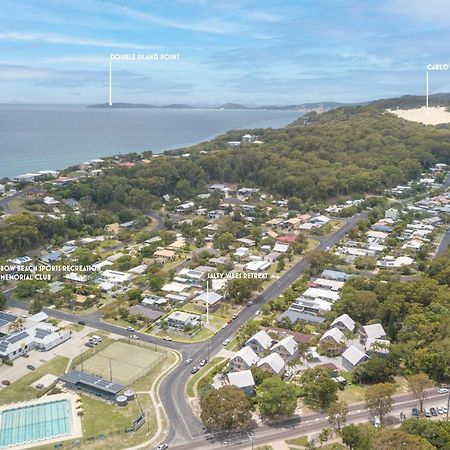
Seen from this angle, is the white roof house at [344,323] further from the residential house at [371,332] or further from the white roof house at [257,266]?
the white roof house at [257,266]

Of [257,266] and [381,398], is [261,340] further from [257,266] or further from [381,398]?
[257,266]

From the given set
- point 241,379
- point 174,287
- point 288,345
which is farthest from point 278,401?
point 174,287

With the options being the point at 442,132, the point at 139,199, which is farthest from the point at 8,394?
the point at 442,132

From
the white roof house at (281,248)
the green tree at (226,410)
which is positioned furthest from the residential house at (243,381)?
the white roof house at (281,248)

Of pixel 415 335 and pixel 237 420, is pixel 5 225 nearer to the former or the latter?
pixel 237 420

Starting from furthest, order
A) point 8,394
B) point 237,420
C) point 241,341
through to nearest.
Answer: point 241,341 < point 8,394 < point 237,420

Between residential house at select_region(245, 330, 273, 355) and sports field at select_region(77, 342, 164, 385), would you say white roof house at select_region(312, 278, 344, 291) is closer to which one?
residential house at select_region(245, 330, 273, 355)

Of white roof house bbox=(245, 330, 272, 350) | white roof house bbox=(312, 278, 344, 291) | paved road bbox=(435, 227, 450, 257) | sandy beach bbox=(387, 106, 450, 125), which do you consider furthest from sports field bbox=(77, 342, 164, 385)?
sandy beach bbox=(387, 106, 450, 125)
